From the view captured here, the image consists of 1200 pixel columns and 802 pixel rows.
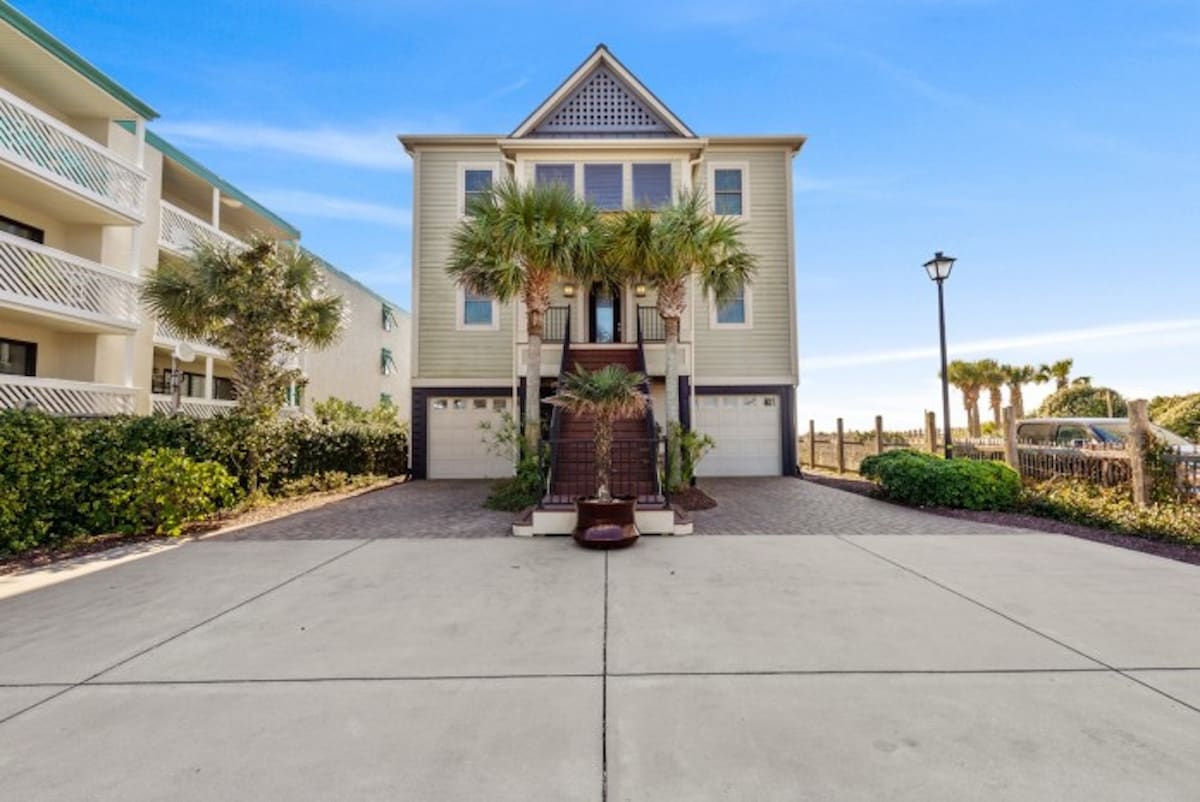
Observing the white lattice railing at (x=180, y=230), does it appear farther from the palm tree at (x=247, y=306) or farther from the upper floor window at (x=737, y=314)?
the upper floor window at (x=737, y=314)

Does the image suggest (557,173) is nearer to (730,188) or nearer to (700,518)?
(730,188)

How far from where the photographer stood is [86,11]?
1054 cm

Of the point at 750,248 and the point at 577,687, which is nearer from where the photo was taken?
the point at 577,687

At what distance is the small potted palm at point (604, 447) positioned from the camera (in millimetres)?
6414

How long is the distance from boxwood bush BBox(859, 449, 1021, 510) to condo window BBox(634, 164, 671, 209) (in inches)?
321

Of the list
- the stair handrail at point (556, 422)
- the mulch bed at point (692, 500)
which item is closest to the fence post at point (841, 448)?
the mulch bed at point (692, 500)

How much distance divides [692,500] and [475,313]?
316 inches

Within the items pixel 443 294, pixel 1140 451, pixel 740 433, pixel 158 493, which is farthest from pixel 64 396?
pixel 1140 451

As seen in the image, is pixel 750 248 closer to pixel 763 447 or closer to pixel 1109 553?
pixel 763 447

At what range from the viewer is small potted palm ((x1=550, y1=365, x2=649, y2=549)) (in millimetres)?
6414

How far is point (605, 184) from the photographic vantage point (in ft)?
42.0

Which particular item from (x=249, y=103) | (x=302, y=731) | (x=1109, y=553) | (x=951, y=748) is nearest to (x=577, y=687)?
(x=302, y=731)

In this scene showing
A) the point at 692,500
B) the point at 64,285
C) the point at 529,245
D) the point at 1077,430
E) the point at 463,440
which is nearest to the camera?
the point at 529,245

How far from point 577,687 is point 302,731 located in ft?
4.68
